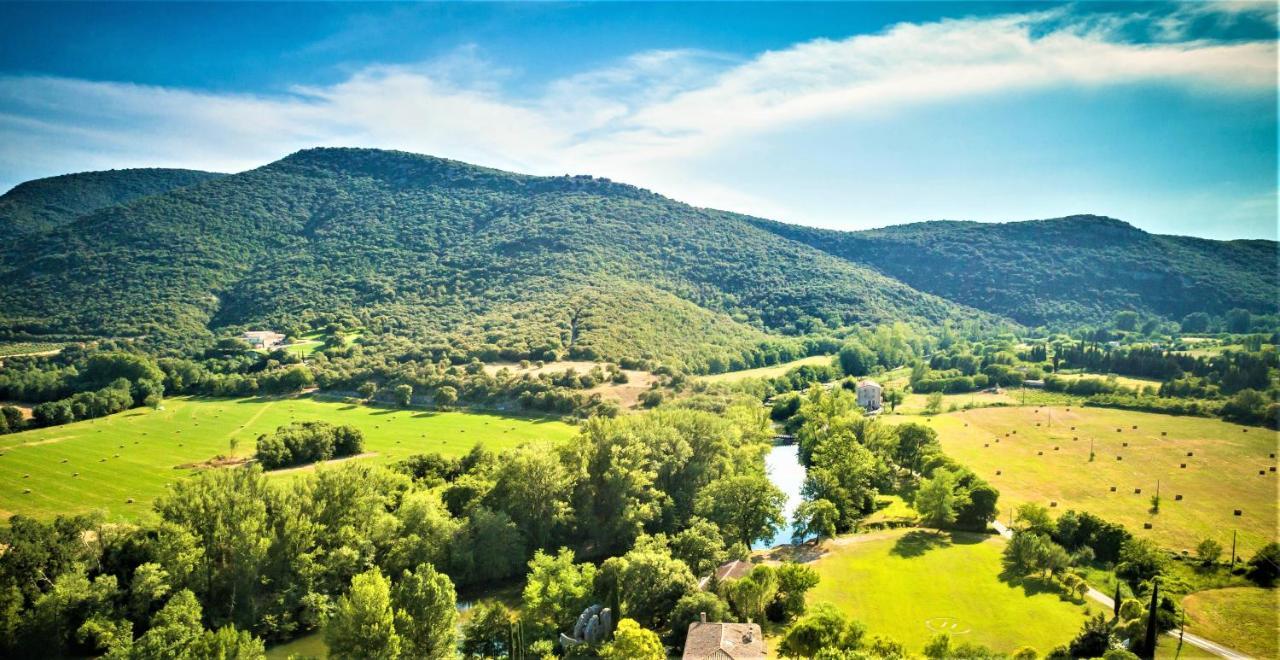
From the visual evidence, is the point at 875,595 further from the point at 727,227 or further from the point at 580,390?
the point at 727,227

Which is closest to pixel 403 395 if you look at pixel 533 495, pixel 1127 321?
pixel 533 495

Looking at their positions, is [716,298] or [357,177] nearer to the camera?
[716,298]

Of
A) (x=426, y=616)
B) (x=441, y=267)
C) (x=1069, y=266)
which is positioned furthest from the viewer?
(x=1069, y=266)

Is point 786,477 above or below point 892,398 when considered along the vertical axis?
below

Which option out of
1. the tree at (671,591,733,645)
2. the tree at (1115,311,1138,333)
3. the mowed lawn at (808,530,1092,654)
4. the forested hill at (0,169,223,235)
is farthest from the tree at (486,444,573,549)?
the tree at (1115,311,1138,333)

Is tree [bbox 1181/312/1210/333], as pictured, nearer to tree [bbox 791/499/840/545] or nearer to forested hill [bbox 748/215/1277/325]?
forested hill [bbox 748/215/1277/325]

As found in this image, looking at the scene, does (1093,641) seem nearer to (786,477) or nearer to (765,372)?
(786,477)

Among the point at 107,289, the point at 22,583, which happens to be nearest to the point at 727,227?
the point at 107,289
